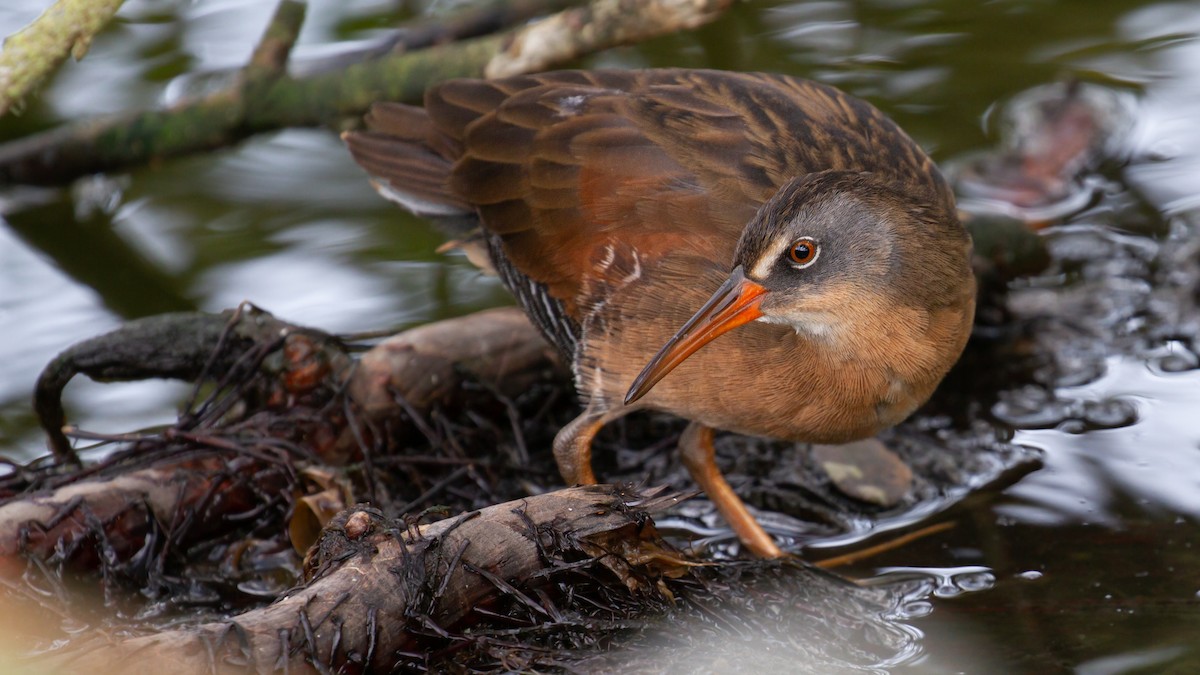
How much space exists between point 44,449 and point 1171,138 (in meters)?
5.52

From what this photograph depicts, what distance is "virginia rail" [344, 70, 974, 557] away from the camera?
12.7 feet

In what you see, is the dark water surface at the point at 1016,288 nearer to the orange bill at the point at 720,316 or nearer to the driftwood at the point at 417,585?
the driftwood at the point at 417,585

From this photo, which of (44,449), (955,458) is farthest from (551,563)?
(44,449)

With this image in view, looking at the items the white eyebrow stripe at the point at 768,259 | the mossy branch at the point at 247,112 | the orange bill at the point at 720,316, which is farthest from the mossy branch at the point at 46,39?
the white eyebrow stripe at the point at 768,259

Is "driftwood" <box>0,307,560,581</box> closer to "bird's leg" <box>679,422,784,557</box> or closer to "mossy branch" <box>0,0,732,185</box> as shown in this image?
"bird's leg" <box>679,422,784,557</box>

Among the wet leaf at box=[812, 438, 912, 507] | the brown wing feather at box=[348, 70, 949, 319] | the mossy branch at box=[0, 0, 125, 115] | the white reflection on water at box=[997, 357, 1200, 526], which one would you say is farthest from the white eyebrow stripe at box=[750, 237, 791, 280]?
the mossy branch at box=[0, 0, 125, 115]

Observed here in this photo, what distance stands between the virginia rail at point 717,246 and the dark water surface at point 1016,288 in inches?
29.7

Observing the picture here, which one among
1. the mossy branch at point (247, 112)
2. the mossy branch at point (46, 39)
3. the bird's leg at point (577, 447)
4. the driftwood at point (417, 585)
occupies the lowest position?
the bird's leg at point (577, 447)

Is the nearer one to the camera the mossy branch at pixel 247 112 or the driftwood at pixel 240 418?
the driftwood at pixel 240 418

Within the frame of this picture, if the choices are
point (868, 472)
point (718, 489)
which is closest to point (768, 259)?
point (718, 489)

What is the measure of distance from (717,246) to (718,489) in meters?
0.98

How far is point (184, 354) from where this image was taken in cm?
480

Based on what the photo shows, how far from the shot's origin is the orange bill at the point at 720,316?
12.6ft

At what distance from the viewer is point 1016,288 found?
18.8 ft
